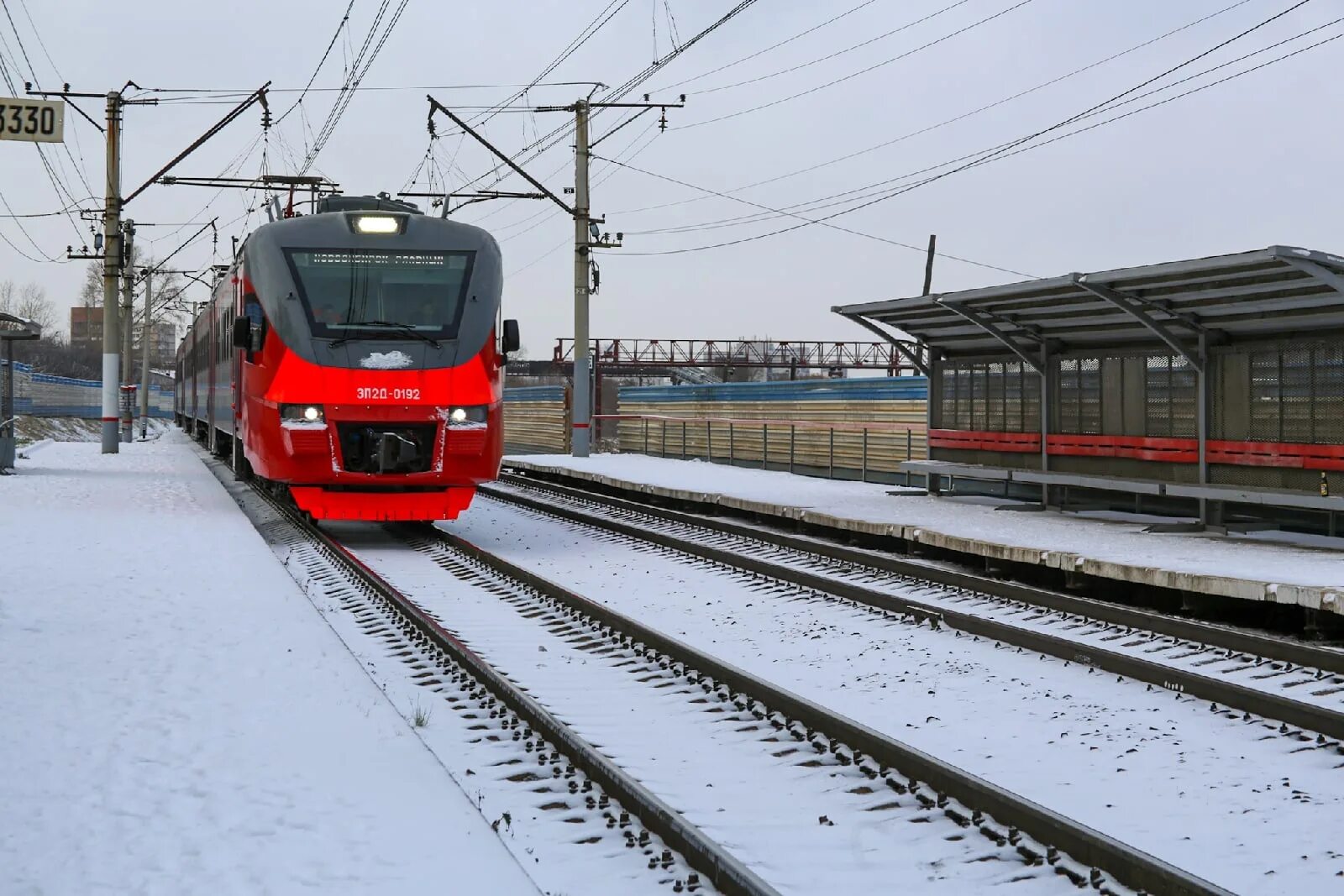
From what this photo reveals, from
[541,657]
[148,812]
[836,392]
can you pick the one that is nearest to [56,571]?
[541,657]

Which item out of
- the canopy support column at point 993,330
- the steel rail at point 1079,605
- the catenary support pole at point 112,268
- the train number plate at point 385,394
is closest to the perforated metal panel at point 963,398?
the canopy support column at point 993,330

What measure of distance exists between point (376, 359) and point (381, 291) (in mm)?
832

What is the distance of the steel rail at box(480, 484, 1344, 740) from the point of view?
707 centimetres

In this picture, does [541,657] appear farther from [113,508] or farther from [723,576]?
[113,508]

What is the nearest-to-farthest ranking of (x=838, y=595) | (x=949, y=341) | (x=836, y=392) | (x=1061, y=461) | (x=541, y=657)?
(x=541, y=657), (x=838, y=595), (x=1061, y=461), (x=949, y=341), (x=836, y=392)

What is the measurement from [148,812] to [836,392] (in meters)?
22.6

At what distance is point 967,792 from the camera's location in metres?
5.52

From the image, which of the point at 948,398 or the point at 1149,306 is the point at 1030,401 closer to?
the point at 948,398

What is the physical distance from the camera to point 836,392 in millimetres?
27156

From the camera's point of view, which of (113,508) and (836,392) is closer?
(113,508)

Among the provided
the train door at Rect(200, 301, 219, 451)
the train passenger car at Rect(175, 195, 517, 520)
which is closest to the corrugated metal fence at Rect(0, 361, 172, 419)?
the train door at Rect(200, 301, 219, 451)

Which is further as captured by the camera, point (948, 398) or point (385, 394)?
point (948, 398)

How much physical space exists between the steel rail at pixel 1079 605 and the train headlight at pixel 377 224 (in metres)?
5.08

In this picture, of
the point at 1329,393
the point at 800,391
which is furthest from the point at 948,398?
the point at 800,391
